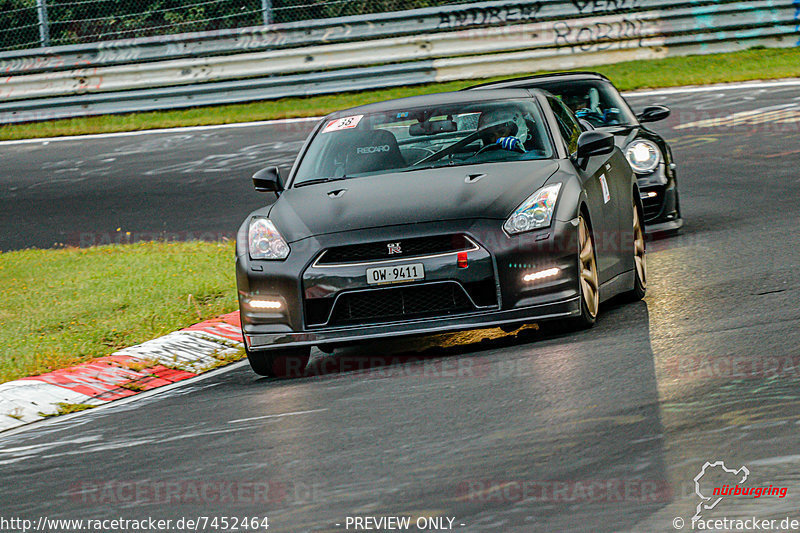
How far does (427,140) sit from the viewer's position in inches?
322

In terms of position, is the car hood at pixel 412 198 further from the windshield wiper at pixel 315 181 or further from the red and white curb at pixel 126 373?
the red and white curb at pixel 126 373

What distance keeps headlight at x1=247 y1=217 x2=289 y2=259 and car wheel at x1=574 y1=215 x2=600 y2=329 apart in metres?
1.55

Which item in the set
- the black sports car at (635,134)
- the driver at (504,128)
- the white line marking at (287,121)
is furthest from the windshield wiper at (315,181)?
the white line marking at (287,121)

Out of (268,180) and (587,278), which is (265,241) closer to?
(268,180)

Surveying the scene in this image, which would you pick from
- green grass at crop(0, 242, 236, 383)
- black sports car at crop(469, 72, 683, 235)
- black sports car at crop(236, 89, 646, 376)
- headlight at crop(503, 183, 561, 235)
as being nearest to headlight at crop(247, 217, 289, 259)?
black sports car at crop(236, 89, 646, 376)

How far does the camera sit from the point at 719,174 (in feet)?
44.3

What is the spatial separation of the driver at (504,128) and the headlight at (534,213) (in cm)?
87

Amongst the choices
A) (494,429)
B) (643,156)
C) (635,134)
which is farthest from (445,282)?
(635,134)

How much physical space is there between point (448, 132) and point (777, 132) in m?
8.00

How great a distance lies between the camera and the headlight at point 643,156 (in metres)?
10.7

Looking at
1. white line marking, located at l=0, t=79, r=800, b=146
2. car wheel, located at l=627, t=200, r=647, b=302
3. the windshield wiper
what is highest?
the windshield wiper

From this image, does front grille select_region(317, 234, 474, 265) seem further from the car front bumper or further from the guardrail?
the guardrail

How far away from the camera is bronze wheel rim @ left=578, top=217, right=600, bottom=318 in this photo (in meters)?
7.10

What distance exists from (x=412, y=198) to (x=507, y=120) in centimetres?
128
